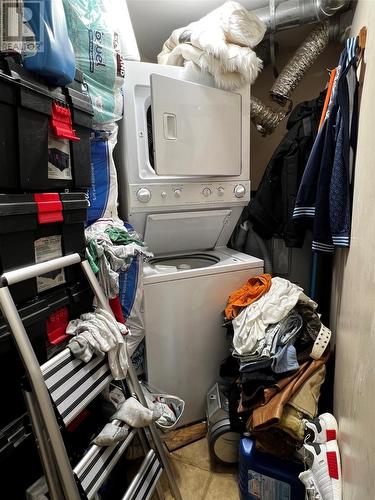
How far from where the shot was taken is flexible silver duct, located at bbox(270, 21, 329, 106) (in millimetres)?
1944

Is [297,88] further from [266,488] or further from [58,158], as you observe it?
[266,488]

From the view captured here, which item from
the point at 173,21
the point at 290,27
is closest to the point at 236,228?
the point at 290,27

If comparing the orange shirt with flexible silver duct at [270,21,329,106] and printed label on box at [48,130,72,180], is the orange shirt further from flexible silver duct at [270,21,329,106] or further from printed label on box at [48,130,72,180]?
flexible silver duct at [270,21,329,106]

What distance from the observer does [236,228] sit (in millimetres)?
2260

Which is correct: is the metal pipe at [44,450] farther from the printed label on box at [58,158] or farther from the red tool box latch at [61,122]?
the red tool box latch at [61,122]

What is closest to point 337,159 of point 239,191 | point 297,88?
point 239,191

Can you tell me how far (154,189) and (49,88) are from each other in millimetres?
754

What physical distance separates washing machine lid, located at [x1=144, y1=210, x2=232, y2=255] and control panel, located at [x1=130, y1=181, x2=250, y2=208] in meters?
0.09

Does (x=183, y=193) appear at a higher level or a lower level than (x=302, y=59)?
lower

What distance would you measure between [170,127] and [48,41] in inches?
30.5

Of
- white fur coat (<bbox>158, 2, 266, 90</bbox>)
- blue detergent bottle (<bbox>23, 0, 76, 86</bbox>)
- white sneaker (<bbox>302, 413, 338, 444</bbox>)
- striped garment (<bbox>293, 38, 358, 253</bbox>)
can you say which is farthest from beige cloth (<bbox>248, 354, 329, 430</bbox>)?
white fur coat (<bbox>158, 2, 266, 90</bbox>)

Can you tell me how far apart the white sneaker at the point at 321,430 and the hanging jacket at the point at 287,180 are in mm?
1028

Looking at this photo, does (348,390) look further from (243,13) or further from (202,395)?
(243,13)

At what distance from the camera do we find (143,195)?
5.06ft
